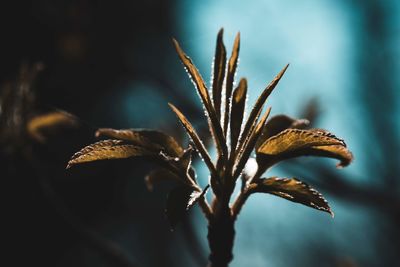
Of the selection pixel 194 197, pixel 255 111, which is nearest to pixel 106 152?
pixel 194 197

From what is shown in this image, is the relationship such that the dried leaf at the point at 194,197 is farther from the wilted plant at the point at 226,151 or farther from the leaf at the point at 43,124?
the leaf at the point at 43,124

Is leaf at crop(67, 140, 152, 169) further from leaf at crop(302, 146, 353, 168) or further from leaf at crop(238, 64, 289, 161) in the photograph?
leaf at crop(302, 146, 353, 168)

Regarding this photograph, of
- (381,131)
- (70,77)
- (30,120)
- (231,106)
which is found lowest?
(381,131)

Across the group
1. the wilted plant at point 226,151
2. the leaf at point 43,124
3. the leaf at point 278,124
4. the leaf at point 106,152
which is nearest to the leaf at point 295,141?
the wilted plant at point 226,151

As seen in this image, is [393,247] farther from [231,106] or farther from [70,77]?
[231,106]

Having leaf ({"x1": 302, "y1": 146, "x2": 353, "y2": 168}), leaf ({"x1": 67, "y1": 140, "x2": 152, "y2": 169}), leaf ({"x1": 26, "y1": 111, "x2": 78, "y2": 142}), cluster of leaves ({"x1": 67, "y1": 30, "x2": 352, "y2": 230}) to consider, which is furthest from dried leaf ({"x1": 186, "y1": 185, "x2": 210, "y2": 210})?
leaf ({"x1": 26, "y1": 111, "x2": 78, "y2": 142})

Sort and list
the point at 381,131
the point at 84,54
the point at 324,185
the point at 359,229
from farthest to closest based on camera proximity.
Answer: the point at 359,229
the point at 381,131
the point at 84,54
the point at 324,185

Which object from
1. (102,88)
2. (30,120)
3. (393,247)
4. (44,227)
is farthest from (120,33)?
(393,247)
